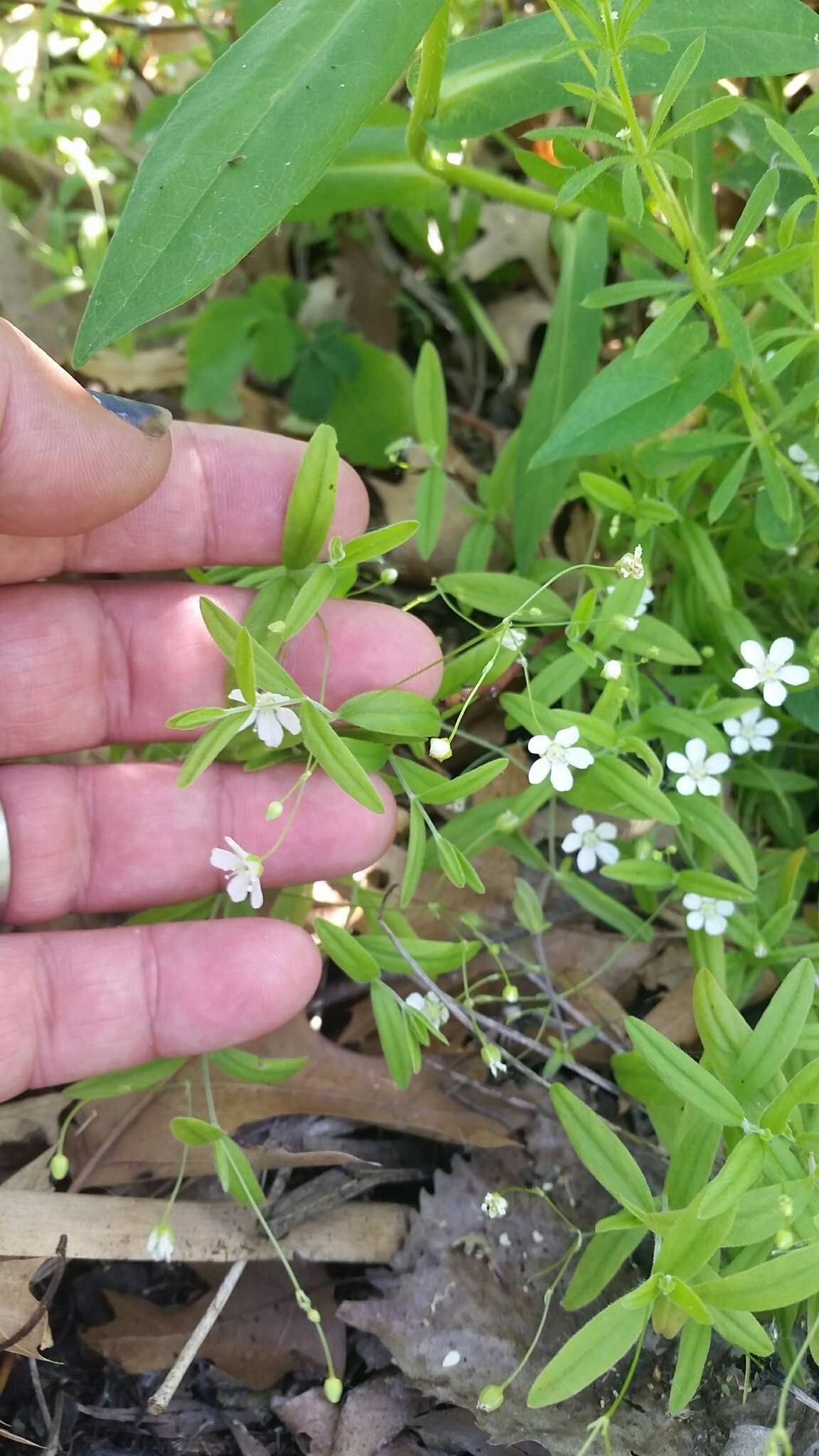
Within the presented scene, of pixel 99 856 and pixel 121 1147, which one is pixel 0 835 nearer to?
pixel 99 856

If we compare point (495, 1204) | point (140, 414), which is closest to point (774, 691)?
point (495, 1204)

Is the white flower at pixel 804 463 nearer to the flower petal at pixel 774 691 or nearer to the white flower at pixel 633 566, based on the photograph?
the flower petal at pixel 774 691

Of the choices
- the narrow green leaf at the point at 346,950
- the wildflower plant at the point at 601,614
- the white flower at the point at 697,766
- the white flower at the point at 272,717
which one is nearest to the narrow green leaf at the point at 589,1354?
the wildflower plant at the point at 601,614

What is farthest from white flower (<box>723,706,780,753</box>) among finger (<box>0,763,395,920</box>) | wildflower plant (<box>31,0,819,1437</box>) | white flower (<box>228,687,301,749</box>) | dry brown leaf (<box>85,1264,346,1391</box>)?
dry brown leaf (<box>85,1264,346,1391</box>)

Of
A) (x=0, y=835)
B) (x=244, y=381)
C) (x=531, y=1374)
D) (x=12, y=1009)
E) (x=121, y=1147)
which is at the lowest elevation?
(x=531, y=1374)

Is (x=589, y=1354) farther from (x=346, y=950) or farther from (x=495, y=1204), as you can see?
(x=346, y=950)

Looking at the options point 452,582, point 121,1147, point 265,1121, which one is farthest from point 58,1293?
point 452,582
